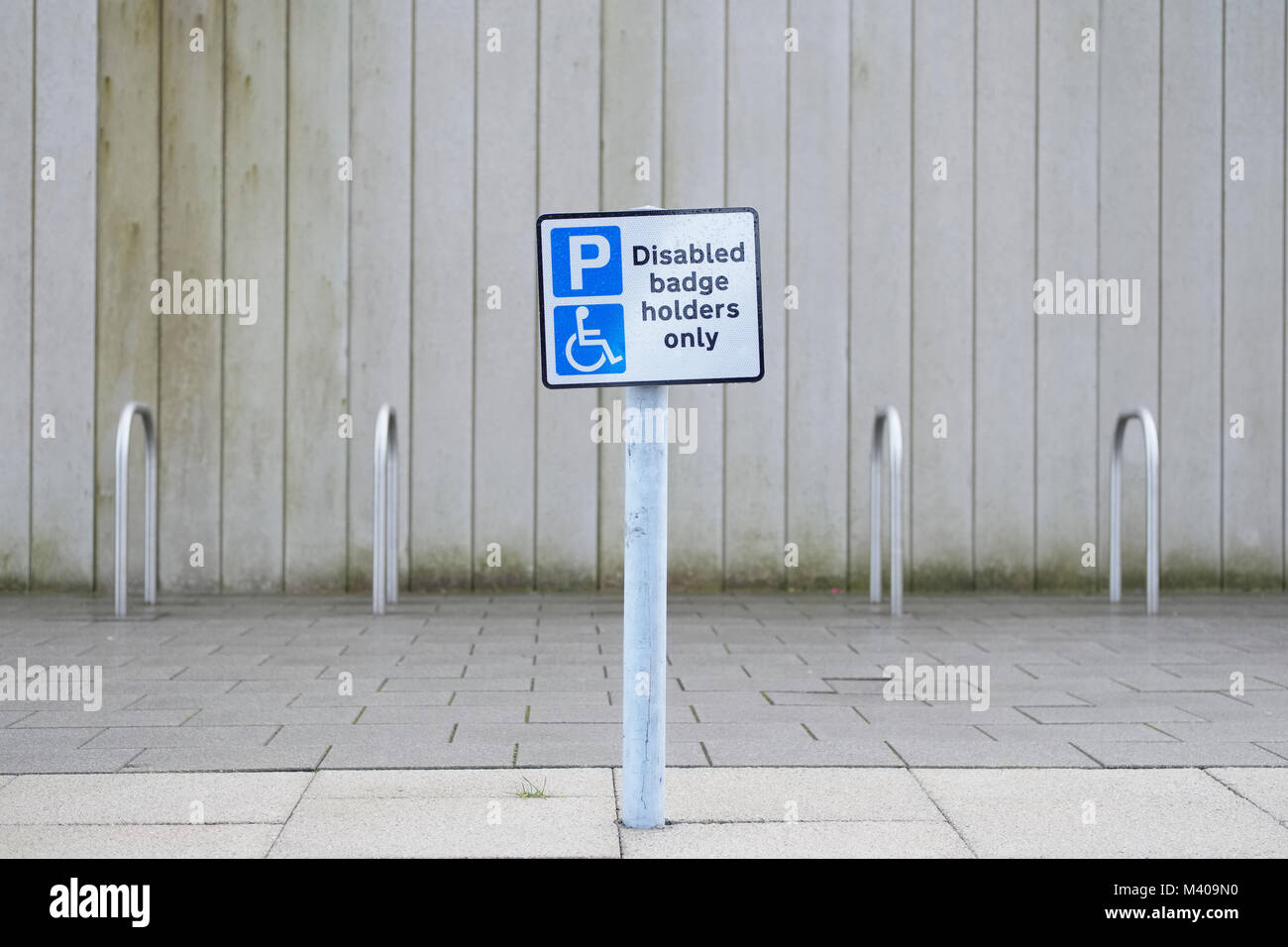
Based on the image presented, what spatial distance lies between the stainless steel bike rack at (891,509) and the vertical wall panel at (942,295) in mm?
416

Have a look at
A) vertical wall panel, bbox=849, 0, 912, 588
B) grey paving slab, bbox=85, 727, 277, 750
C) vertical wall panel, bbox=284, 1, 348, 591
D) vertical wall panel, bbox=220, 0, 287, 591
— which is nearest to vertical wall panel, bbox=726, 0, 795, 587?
vertical wall panel, bbox=849, 0, 912, 588

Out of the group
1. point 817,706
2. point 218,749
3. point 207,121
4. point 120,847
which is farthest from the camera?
point 207,121

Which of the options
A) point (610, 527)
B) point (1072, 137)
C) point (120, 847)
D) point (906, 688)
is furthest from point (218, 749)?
point (1072, 137)

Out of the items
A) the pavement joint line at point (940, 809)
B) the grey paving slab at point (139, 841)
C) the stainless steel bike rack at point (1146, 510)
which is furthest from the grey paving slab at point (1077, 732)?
the stainless steel bike rack at point (1146, 510)

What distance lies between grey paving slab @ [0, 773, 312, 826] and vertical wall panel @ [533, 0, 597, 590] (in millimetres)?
4255

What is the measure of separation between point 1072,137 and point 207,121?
5162 mm

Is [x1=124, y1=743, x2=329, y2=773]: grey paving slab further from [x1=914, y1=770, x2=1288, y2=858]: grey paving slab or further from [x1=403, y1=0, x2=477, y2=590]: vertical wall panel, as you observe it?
[x1=403, y1=0, x2=477, y2=590]: vertical wall panel

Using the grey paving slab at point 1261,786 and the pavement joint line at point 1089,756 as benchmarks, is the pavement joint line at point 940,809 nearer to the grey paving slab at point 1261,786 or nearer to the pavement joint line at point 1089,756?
the pavement joint line at point 1089,756

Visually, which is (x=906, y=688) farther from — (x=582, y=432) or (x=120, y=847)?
(x=582, y=432)

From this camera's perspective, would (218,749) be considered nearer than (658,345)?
No

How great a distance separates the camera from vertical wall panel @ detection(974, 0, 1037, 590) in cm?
775

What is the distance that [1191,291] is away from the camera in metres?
7.80

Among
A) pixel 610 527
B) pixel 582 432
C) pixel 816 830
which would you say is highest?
pixel 582 432

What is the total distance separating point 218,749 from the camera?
12.0 ft
